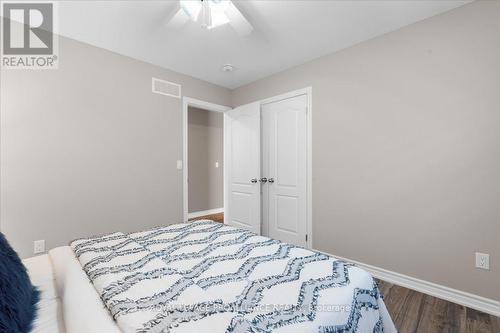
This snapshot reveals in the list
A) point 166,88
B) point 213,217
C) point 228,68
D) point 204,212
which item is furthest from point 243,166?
point 204,212

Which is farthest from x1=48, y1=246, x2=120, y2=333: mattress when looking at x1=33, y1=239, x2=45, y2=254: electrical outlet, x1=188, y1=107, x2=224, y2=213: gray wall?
x1=188, y1=107, x2=224, y2=213: gray wall

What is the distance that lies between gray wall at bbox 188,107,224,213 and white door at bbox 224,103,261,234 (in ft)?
4.72

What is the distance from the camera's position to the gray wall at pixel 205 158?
5027 mm

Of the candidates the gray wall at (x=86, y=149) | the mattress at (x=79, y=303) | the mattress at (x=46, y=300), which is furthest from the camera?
the gray wall at (x=86, y=149)


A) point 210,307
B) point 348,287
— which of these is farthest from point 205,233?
point 348,287

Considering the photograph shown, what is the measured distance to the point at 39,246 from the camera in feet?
7.04

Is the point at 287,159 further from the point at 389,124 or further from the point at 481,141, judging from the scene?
the point at 481,141

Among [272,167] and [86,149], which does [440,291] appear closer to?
[272,167]

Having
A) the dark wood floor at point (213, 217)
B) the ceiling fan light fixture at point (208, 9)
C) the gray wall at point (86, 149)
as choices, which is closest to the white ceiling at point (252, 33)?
the ceiling fan light fixture at point (208, 9)

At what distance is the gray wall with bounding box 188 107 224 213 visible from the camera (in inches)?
198

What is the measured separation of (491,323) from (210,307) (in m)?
2.15

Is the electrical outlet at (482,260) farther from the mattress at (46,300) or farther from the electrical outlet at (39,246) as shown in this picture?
the electrical outlet at (39,246)

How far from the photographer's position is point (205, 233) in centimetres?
171

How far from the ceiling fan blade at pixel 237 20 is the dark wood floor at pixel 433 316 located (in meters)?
2.54
